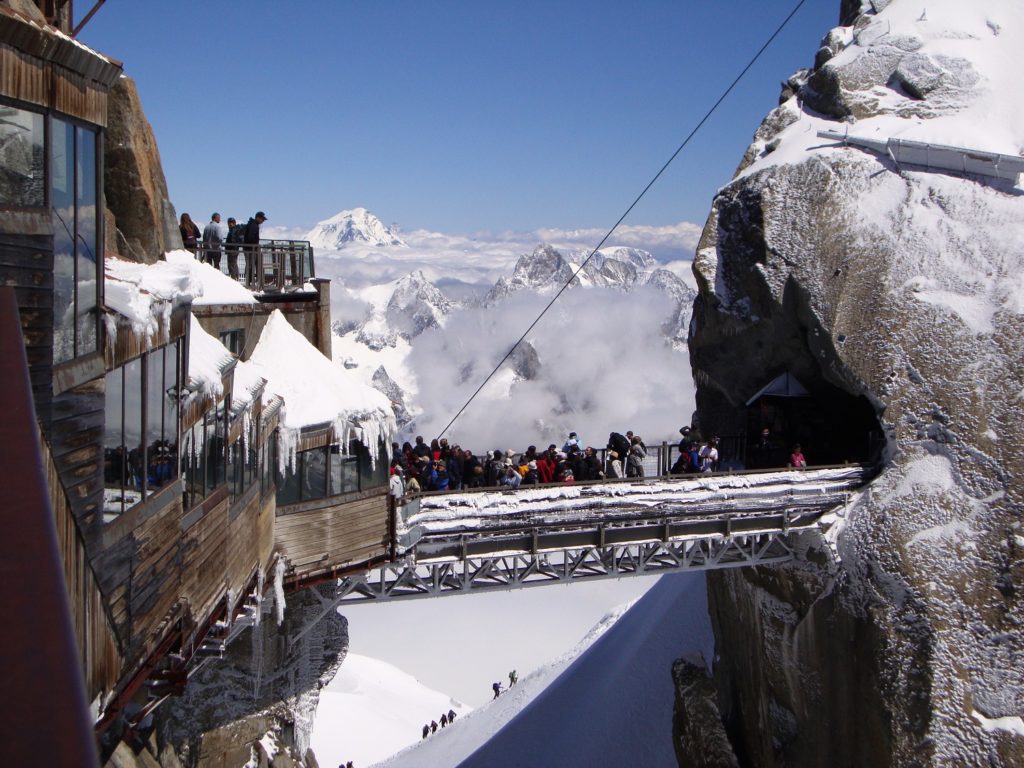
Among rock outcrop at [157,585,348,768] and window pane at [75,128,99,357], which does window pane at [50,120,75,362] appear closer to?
window pane at [75,128,99,357]

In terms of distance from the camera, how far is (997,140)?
2491 centimetres

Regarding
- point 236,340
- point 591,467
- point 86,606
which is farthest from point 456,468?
point 86,606

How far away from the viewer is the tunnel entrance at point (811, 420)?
2591 cm

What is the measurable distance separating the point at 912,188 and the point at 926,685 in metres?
11.5

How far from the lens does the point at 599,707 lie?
90.7 feet

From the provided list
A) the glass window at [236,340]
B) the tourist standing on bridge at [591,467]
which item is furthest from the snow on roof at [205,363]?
the tourist standing on bridge at [591,467]

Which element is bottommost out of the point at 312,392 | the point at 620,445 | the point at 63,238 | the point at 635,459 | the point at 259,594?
the point at 259,594

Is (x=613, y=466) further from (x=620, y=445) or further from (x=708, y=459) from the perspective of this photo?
(x=708, y=459)

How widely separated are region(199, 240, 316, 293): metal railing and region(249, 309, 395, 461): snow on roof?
326 cm

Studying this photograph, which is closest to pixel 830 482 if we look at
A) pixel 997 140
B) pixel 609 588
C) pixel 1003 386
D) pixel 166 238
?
pixel 1003 386

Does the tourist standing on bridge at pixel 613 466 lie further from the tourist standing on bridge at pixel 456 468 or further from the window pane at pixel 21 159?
the window pane at pixel 21 159

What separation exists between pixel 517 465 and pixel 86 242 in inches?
592

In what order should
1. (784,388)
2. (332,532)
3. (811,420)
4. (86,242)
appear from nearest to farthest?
(86,242) → (332,532) → (784,388) → (811,420)

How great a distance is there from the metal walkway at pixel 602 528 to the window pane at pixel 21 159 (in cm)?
1190
